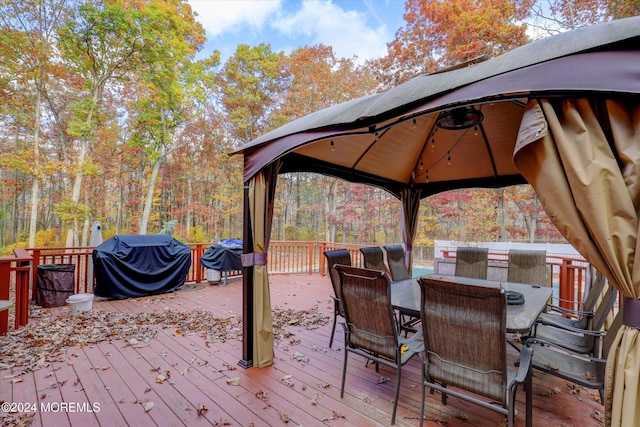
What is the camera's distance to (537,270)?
4.08 meters

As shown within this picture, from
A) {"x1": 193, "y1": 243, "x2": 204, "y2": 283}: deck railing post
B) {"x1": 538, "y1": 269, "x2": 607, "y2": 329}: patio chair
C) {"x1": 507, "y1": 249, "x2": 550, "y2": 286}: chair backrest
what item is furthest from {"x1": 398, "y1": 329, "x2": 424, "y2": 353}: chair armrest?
{"x1": 193, "y1": 243, "x2": 204, "y2": 283}: deck railing post

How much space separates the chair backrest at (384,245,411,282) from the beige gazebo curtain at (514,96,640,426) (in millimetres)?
3017

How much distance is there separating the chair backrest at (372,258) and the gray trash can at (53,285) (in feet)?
15.9

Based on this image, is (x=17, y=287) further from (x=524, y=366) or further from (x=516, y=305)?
(x=516, y=305)

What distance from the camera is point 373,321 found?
7.51 feet

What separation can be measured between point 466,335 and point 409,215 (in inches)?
169

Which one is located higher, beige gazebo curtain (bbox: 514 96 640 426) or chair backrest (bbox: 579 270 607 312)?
beige gazebo curtain (bbox: 514 96 640 426)

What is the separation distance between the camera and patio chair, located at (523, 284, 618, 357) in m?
2.28

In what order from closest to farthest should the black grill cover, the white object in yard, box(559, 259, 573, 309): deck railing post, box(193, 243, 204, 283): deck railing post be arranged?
box(559, 259, 573, 309): deck railing post
the black grill cover
the white object in yard
box(193, 243, 204, 283): deck railing post

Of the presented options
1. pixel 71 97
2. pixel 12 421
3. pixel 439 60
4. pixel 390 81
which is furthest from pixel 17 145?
pixel 439 60

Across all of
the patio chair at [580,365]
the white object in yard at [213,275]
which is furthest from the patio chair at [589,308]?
the white object in yard at [213,275]

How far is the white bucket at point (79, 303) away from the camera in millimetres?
4445

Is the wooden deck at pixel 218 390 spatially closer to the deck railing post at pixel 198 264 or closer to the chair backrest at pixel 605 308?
the chair backrest at pixel 605 308

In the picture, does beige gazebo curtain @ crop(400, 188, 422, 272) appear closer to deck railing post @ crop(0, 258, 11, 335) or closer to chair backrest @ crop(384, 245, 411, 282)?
chair backrest @ crop(384, 245, 411, 282)
